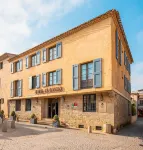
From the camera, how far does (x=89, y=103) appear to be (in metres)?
15.5

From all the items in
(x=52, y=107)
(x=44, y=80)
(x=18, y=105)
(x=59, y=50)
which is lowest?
(x=18, y=105)

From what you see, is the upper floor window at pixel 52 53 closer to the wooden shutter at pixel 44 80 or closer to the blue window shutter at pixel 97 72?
the wooden shutter at pixel 44 80

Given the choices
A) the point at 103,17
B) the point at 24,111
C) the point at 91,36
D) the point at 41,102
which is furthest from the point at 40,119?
the point at 103,17

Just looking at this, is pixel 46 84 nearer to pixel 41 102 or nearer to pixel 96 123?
pixel 41 102

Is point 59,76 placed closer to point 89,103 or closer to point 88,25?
point 89,103

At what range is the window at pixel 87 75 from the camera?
15.2m

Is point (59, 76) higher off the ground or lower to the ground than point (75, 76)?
higher

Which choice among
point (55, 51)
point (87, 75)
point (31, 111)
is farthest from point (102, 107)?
point (31, 111)

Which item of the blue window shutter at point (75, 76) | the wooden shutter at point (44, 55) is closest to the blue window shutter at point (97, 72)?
the blue window shutter at point (75, 76)

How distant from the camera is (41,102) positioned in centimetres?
2048

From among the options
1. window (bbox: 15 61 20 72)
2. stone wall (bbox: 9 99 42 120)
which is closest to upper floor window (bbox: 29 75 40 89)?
stone wall (bbox: 9 99 42 120)

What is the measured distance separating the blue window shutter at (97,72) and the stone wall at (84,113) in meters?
0.97

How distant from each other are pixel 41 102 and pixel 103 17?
10.8 meters

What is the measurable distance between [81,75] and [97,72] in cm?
181
